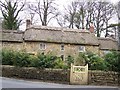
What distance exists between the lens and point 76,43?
22609 mm

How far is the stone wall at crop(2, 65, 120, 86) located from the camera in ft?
43.9

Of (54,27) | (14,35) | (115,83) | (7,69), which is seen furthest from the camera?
(54,27)

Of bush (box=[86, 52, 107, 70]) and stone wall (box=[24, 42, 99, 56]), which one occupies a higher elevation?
stone wall (box=[24, 42, 99, 56])

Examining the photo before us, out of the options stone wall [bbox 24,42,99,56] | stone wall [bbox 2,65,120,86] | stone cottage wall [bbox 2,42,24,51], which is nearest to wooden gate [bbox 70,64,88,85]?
stone wall [bbox 2,65,120,86]

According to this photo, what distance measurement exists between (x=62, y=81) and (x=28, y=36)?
29.8ft

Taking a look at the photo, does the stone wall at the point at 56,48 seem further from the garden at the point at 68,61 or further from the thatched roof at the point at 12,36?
the garden at the point at 68,61

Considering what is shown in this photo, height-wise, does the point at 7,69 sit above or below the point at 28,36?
below

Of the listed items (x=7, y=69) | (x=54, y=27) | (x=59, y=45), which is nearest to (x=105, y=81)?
(x=7, y=69)

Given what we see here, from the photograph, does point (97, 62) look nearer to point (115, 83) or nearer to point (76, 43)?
point (115, 83)

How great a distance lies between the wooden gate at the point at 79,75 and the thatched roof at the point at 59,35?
351 inches

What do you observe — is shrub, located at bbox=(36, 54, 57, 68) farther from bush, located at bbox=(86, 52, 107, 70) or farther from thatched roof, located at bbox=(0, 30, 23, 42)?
thatched roof, located at bbox=(0, 30, 23, 42)

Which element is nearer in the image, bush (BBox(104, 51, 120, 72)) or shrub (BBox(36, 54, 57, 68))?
bush (BBox(104, 51, 120, 72))

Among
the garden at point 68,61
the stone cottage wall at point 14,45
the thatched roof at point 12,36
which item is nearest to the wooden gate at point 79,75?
the garden at point 68,61

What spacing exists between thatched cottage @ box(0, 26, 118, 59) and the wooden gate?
760 cm
